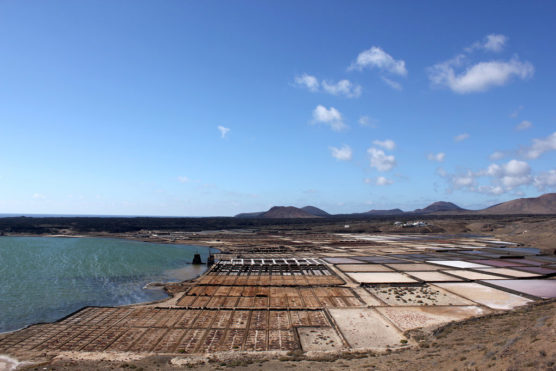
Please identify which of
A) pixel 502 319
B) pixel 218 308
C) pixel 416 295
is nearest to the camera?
pixel 502 319

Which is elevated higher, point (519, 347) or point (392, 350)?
point (519, 347)

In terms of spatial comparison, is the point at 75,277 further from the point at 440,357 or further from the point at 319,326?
the point at 440,357

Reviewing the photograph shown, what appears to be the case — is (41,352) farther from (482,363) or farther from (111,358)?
(482,363)

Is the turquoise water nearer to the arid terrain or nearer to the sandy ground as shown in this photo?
the arid terrain

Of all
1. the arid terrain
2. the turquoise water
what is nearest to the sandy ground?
the arid terrain

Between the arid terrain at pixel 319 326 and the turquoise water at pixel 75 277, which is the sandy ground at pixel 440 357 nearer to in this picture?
the arid terrain at pixel 319 326

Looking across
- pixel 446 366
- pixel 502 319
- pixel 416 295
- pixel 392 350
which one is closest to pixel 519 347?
pixel 446 366

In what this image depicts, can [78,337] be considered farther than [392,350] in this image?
Yes

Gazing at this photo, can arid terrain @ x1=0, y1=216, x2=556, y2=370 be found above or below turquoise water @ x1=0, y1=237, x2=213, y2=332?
above
